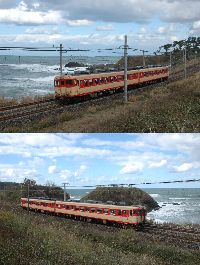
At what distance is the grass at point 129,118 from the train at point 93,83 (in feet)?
7.56

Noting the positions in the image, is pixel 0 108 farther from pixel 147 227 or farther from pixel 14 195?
pixel 14 195

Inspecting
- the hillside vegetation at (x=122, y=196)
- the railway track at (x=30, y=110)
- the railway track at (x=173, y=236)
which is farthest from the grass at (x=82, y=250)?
the hillside vegetation at (x=122, y=196)

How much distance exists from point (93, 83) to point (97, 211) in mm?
9638

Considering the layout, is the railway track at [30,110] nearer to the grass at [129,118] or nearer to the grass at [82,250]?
the grass at [129,118]

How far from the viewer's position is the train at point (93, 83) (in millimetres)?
27469

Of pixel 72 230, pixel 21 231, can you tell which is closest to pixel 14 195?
pixel 72 230

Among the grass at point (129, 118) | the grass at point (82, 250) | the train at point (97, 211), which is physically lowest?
the train at point (97, 211)

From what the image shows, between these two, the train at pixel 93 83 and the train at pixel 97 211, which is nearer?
the train at pixel 97 211

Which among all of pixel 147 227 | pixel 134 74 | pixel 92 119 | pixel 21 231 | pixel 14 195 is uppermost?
pixel 134 74

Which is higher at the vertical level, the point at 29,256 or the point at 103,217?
the point at 29,256

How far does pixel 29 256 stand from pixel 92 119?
29.5ft

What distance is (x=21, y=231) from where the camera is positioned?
19375 millimetres

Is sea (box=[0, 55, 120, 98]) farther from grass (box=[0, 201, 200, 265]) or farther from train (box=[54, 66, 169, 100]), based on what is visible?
grass (box=[0, 201, 200, 265])

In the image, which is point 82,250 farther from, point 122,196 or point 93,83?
point 122,196
